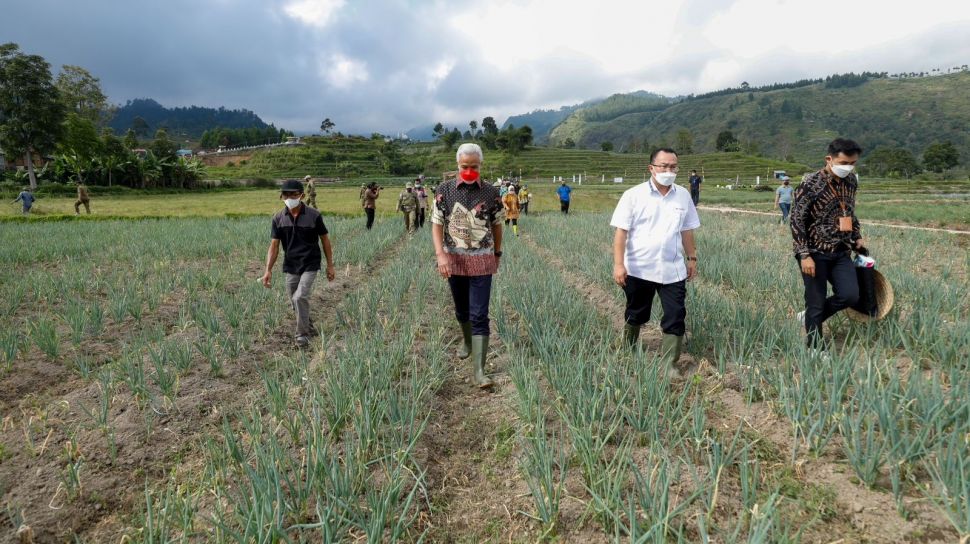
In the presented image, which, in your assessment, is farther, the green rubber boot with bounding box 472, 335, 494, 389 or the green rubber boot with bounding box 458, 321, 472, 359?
the green rubber boot with bounding box 458, 321, 472, 359

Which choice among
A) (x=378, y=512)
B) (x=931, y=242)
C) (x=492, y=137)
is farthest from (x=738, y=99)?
(x=378, y=512)

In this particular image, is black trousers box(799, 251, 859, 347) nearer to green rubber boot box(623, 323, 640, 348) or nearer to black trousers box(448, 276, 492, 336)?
green rubber boot box(623, 323, 640, 348)

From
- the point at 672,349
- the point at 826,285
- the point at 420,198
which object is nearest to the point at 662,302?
the point at 672,349

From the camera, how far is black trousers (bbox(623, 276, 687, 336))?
3191 millimetres

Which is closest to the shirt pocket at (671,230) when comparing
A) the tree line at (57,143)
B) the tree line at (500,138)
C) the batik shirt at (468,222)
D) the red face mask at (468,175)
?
the batik shirt at (468,222)

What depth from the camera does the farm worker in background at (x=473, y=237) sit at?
3.33 meters

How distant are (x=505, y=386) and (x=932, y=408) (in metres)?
2.12

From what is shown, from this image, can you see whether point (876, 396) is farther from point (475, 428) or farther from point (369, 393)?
point (369, 393)

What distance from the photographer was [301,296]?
444 cm

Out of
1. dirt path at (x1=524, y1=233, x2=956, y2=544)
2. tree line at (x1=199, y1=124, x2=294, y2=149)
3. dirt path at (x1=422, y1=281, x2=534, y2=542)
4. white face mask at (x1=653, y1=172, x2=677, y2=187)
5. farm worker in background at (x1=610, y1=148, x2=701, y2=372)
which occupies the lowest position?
dirt path at (x1=422, y1=281, x2=534, y2=542)

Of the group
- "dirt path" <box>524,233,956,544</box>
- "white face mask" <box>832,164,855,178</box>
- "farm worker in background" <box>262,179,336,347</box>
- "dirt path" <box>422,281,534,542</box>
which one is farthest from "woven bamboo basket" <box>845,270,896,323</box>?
"farm worker in background" <box>262,179,336,347</box>

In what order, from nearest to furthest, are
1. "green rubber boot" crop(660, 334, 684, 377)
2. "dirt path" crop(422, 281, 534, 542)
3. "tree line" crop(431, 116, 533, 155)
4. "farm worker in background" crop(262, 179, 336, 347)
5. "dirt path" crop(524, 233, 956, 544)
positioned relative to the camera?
"dirt path" crop(524, 233, 956, 544)
"dirt path" crop(422, 281, 534, 542)
"green rubber boot" crop(660, 334, 684, 377)
"farm worker in background" crop(262, 179, 336, 347)
"tree line" crop(431, 116, 533, 155)

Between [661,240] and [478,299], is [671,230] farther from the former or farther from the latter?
[478,299]

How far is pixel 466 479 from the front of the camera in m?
2.26
